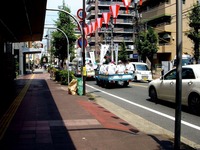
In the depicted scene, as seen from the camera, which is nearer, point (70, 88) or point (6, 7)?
point (6, 7)

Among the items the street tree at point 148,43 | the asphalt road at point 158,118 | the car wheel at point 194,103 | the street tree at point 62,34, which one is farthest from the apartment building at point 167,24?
the car wheel at point 194,103

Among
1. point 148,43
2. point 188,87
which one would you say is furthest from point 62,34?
point 188,87

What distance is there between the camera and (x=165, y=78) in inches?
469

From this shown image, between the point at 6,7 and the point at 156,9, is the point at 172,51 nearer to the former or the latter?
the point at 156,9

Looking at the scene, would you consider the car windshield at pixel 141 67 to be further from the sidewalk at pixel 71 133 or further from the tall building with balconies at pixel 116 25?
the tall building with balconies at pixel 116 25

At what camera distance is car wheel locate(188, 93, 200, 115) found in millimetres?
9516

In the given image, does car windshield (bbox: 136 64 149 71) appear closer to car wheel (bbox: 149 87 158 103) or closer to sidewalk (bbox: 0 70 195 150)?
car wheel (bbox: 149 87 158 103)

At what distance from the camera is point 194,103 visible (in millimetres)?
9672

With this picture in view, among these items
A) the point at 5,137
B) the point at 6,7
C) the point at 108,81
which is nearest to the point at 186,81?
the point at 5,137

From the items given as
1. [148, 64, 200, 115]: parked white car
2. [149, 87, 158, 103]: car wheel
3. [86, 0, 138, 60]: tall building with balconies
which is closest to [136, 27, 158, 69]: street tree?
[149, 87, 158, 103]: car wheel

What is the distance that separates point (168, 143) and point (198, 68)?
4703 millimetres

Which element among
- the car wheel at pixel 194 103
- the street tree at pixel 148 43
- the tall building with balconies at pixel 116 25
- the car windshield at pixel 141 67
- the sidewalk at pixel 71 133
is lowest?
the sidewalk at pixel 71 133

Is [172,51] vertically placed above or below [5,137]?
above

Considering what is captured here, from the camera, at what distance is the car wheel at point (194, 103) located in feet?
31.2
